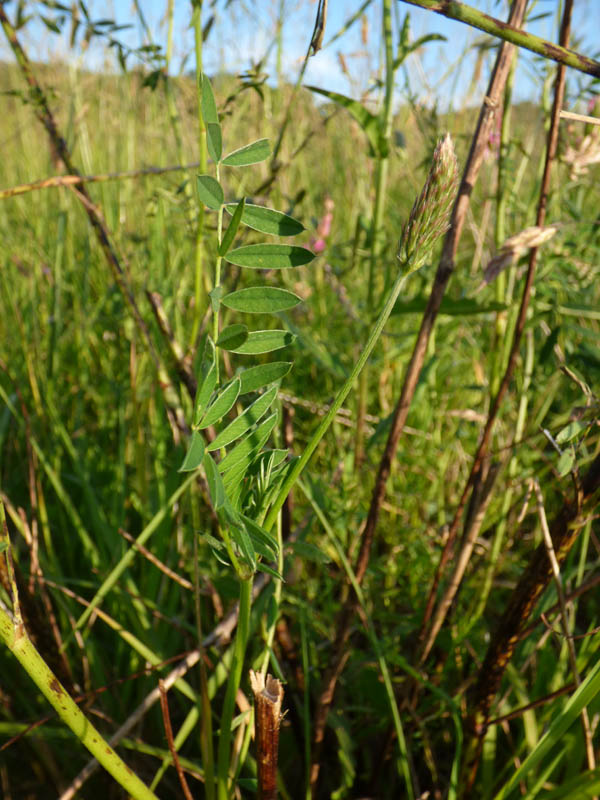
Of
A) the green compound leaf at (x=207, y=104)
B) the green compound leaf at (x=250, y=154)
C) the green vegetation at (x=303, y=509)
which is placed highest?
the green compound leaf at (x=207, y=104)

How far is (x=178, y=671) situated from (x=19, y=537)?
0.47 metres

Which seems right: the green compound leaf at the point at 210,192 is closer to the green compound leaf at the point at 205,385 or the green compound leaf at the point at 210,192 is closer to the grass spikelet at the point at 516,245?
the green compound leaf at the point at 205,385

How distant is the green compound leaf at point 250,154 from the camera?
402 mm

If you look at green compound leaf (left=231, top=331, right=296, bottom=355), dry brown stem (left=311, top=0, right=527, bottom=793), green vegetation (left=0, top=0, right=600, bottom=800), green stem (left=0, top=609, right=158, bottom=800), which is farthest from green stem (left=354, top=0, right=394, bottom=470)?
green stem (left=0, top=609, right=158, bottom=800)

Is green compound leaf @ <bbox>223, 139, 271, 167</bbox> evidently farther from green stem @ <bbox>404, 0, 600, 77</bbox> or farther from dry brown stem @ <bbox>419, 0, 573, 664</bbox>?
dry brown stem @ <bbox>419, 0, 573, 664</bbox>

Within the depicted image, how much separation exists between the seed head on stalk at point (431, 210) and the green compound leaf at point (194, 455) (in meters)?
0.14

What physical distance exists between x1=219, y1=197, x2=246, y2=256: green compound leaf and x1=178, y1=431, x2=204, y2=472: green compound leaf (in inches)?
4.4

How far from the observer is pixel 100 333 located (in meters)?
1.44

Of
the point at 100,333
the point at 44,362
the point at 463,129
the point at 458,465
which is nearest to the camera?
the point at 458,465

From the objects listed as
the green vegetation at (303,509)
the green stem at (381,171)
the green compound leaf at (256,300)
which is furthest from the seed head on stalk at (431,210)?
the green stem at (381,171)

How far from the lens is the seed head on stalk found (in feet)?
1.05

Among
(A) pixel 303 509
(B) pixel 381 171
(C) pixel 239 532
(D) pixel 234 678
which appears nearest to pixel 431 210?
(C) pixel 239 532

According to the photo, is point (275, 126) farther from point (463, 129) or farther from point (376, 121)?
point (376, 121)

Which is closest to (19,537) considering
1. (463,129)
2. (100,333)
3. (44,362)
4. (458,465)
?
(44,362)
